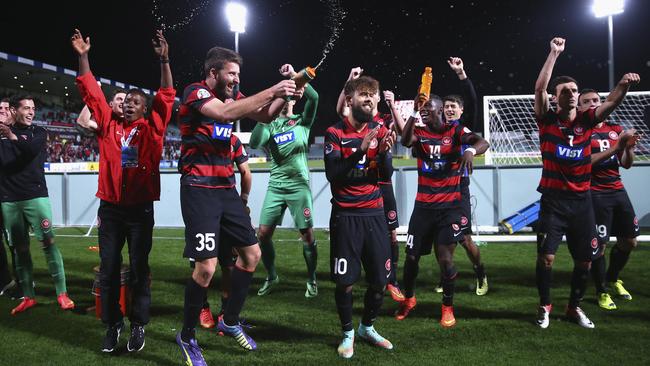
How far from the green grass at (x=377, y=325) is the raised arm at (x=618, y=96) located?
207 centimetres

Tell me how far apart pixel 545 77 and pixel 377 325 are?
2.84m

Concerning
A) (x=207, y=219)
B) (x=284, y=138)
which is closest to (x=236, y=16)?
(x=284, y=138)

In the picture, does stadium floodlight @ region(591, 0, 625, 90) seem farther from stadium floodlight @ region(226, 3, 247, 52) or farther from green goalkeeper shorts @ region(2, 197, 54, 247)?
green goalkeeper shorts @ region(2, 197, 54, 247)

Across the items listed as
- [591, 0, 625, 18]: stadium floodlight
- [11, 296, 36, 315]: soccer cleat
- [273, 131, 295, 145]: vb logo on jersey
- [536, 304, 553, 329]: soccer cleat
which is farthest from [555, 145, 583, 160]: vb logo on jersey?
[591, 0, 625, 18]: stadium floodlight

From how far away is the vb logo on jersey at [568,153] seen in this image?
4.76m

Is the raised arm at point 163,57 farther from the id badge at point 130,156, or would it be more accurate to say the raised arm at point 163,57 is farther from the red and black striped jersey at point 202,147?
the id badge at point 130,156

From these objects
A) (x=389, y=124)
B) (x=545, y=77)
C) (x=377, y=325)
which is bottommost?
(x=377, y=325)

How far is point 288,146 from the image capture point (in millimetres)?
6168

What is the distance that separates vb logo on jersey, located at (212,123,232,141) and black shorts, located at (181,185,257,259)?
41cm

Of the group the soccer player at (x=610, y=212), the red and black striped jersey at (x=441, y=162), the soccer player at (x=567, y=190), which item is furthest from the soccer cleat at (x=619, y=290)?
the red and black striped jersey at (x=441, y=162)

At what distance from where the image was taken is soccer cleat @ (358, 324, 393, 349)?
423 centimetres

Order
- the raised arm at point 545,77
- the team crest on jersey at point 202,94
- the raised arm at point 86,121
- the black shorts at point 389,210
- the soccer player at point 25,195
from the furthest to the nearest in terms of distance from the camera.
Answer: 1. the black shorts at point 389,210
2. the soccer player at point 25,195
3. the raised arm at point 86,121
4. the raised arm at point 545,77
5. the team crest on jersey at point 202,94

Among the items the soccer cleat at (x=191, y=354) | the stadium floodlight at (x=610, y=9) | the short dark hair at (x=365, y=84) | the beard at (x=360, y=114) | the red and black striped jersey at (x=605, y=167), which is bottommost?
the soccer cleat at (x=191, y=354)

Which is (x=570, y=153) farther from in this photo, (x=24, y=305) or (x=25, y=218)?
(x=24, y=305)
